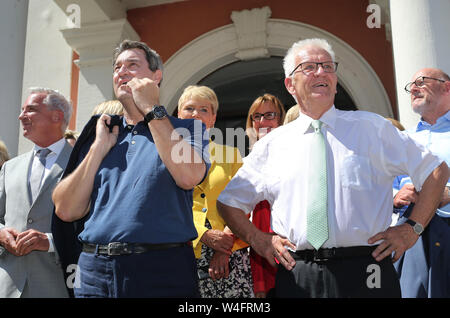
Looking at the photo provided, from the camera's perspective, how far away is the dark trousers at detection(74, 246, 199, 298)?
1693 millimetres

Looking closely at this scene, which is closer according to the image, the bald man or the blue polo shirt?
the blue polo shirt

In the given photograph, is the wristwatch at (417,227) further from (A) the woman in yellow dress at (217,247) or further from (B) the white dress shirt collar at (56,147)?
(B) the white dress shirt collar at (56,147)

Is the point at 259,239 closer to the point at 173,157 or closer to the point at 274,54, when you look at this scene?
the point at 173,157

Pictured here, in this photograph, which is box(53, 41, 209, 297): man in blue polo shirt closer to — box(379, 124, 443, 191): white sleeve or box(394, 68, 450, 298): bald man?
box(379, 124, 443, 191): white sleeve

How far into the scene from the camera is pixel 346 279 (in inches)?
69.9

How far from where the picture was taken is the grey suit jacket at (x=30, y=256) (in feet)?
8.13

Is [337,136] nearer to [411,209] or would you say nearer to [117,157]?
[411,209]

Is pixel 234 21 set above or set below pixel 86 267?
above

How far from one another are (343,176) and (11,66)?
11.2 ft

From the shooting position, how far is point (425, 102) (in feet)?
9.16

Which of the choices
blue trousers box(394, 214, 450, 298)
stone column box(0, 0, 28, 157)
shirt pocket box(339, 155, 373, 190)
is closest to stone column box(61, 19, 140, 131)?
stone column box(0, 0, 28, 157)

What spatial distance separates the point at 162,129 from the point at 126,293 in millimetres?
649

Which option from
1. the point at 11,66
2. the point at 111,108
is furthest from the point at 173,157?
the point at 11,66
